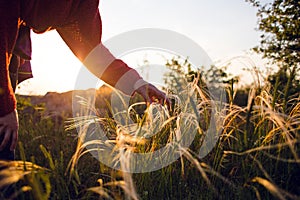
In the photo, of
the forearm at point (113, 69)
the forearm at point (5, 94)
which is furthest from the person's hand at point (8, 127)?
the forearm at point (113, 69)

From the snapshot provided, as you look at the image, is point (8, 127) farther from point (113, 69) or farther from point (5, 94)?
point (113, 69)

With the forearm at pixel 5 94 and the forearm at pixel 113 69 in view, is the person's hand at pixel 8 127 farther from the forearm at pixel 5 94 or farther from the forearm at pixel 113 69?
the forearm at pixel 113 69

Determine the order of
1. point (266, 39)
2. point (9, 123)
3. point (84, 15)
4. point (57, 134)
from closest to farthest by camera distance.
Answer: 1. point (9, 123)
2. point (84, 15)
3. point (57, 134)
4. point (266, 39)

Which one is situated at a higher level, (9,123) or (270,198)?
(9,123)

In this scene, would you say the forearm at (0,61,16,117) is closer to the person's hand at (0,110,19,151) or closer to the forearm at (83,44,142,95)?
the person's hand at (0,110,19,151)

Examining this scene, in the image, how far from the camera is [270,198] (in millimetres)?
1270

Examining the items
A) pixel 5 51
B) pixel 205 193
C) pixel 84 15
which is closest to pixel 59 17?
pixel 84 15

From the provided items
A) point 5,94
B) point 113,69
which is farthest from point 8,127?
point 113,69

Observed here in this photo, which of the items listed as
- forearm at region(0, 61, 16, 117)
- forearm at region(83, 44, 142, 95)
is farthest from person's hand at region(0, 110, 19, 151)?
forearm at region(83, 44, 142, 95)

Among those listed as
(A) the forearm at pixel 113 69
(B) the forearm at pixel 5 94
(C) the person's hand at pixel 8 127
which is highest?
(A) the forearm at pixel 113 69

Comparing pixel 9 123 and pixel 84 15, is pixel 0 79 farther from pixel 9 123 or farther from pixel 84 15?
pixel 84 15

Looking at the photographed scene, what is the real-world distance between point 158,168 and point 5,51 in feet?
2.46

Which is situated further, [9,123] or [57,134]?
[57,134]

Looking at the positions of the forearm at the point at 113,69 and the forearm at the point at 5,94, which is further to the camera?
the forearm at the point at 113,69
